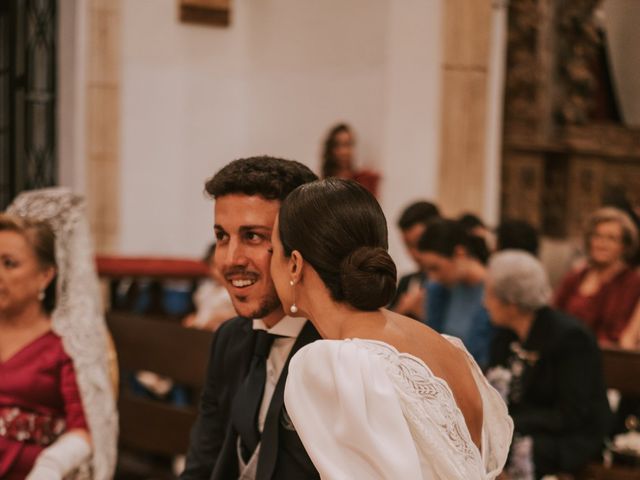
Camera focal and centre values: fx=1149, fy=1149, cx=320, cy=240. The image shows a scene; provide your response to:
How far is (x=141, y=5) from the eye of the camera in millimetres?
9586

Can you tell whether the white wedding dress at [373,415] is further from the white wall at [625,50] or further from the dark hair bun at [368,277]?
the white wall at [625,50]

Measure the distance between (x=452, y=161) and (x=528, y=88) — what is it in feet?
4.84

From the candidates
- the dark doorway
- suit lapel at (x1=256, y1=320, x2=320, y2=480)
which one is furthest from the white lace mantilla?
the dark doorway

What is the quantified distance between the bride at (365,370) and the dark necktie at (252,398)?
1.40ft

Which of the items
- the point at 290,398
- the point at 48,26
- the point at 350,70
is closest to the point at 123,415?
the point at 290,398

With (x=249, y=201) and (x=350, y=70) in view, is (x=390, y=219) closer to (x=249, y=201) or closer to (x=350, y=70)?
(x=350, y=70)

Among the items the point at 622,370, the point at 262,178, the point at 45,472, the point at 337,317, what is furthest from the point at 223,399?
the point at 622,370

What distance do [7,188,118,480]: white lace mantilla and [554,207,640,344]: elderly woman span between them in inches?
138

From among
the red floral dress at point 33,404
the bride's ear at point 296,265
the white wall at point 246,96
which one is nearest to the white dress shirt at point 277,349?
the bride's ear at point 296,265

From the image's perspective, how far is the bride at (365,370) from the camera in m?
2.08

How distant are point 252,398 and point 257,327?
0.57ft

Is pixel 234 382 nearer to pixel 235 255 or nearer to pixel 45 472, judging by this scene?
pixel 235 255

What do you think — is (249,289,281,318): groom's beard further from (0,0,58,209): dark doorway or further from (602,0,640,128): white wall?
(602,0,640,128): white wall

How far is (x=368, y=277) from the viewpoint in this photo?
87.6 inches
